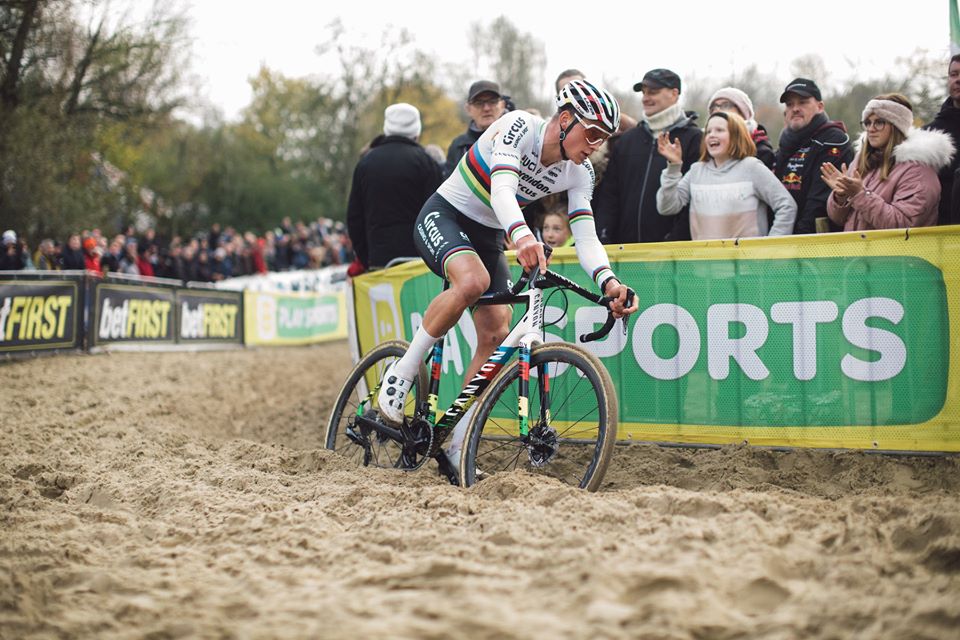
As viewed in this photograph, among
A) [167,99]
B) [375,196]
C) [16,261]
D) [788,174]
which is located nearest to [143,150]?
[167,99]

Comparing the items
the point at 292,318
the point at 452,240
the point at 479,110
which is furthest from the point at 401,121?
the point at 292,318

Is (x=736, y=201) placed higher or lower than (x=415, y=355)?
higher

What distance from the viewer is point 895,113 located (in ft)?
17.8

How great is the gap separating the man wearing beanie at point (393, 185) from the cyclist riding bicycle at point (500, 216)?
239 cm

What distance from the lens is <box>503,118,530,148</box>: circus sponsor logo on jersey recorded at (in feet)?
14.7

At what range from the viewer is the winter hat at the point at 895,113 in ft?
17.7

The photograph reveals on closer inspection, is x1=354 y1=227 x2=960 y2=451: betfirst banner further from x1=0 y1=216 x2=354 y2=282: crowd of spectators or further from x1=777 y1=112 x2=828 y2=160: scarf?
x1=0 y1=216 x2=354 y2=282: crowd of spectators

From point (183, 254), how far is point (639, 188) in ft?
59.5

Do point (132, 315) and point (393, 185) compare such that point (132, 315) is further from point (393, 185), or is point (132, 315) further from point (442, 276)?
point (442, 276)

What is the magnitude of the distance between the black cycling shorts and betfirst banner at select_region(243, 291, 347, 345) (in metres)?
13.7

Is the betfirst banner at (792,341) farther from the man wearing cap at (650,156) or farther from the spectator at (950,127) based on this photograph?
the man wearing cap at (650,156)

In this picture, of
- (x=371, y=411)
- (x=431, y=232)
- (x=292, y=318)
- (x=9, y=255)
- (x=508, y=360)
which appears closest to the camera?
(x=508, y=360)

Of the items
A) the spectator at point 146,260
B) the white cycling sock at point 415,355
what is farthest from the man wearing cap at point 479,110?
the spectator at point 146,260

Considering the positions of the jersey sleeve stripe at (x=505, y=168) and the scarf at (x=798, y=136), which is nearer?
the jersey sleeve stripe at (x=505, y=168)
